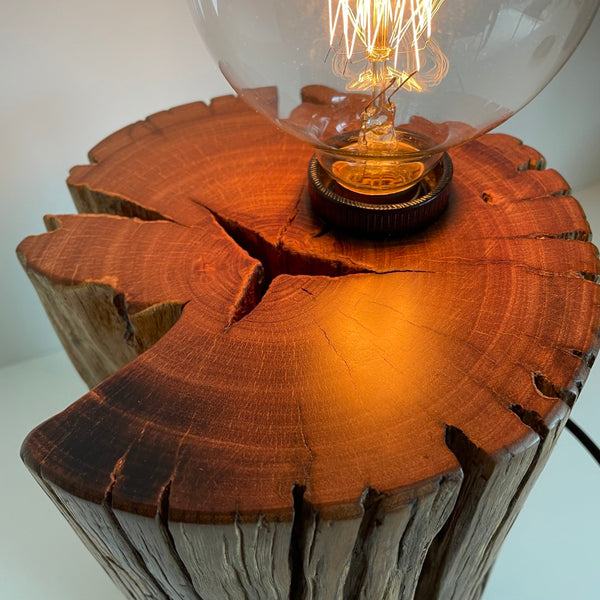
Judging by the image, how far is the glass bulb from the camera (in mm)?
654

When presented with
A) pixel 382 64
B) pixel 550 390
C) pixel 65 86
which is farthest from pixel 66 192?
pixel 550 390

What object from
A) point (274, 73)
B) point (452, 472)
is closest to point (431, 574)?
point (452, 472)

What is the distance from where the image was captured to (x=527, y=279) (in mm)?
680

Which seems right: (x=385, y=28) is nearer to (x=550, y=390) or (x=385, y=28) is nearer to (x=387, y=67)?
(x=387, y=67)

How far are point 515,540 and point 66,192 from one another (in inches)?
35.9

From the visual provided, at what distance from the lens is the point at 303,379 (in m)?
0.59

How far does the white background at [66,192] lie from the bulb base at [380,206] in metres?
0.48

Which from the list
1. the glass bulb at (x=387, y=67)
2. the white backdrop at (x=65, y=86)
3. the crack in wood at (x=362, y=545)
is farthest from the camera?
the white backdrop at (x=65, y=86)

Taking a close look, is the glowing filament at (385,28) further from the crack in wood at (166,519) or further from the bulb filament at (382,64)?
the crack in wood at (166,519)

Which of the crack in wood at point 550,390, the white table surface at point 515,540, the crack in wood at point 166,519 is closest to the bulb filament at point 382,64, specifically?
the crack in wood at point 550,390

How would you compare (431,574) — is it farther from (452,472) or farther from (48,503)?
(48,503)

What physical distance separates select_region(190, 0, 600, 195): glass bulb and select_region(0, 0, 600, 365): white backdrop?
0.40 metres

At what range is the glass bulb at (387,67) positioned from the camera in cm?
65

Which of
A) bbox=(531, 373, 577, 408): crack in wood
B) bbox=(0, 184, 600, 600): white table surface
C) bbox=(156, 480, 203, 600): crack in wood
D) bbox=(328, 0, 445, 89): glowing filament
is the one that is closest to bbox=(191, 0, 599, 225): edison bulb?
bbox=(328, 0, 445, 89): glowing filament
